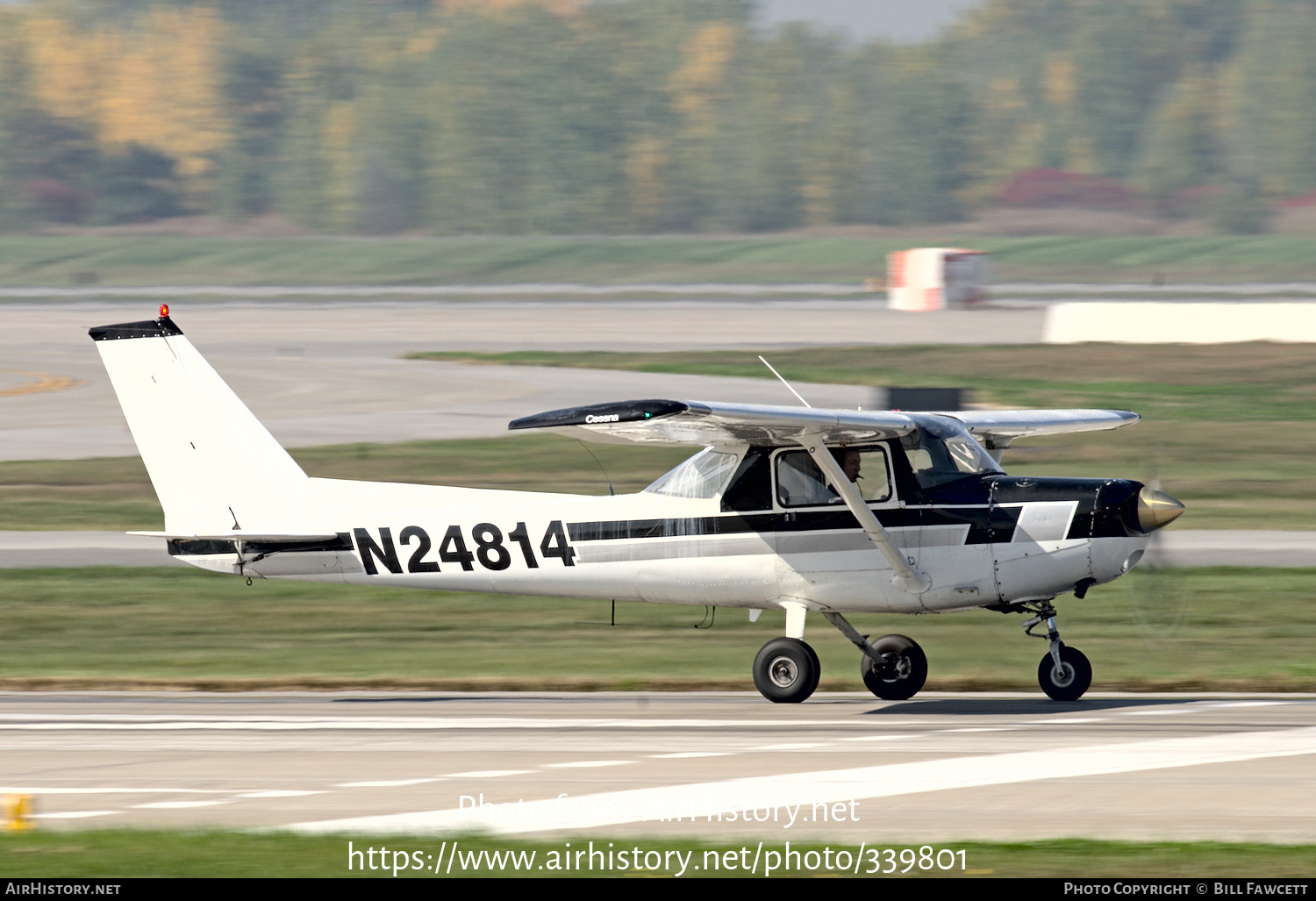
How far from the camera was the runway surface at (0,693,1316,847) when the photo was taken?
402 inches

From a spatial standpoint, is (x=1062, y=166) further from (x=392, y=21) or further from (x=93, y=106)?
(x=93, y=106)

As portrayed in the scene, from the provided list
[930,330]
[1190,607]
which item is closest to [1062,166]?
[930,330]

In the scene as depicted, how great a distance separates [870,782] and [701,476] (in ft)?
15.2

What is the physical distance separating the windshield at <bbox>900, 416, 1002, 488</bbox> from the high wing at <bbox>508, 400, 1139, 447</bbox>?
5.7 inches

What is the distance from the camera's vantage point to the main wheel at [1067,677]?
1497 cm

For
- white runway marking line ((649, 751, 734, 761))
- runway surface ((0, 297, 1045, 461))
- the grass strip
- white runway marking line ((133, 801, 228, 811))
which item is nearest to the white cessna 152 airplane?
white runway marking line ((649, 751, 734, 761))

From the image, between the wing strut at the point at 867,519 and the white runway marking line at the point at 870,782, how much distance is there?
266 cm

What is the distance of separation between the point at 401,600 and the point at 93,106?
465ft

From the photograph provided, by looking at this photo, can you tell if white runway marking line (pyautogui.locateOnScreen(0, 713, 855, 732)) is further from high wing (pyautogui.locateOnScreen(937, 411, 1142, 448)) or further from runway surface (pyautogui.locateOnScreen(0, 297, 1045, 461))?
runway surface (pyautogui.locateOnScreen(0, 297, 1045, 461))

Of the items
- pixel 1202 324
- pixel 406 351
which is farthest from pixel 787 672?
pixel 406 351

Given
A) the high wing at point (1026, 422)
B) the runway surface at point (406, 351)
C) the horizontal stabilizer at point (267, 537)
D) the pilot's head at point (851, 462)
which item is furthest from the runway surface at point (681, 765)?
the runway surface at point (406, 351)

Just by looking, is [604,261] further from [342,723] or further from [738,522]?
[342,723]

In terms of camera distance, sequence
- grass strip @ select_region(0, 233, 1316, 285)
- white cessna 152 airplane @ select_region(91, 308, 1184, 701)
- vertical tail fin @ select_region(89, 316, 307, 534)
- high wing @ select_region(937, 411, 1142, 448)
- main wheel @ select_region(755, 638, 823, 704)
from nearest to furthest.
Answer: white cessna 152 airplane @ select_region(91, 308, 1184, 701)
main wheel @ select_region(755, 638, 823, 704)
vertical tail fin @ select_region(89, 316, 307, 534)
high wing @ select_region(937, 411, 1142, 448)
grass strip @ select_region(0, 233, 1316, 285)

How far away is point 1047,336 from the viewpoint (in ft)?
156
